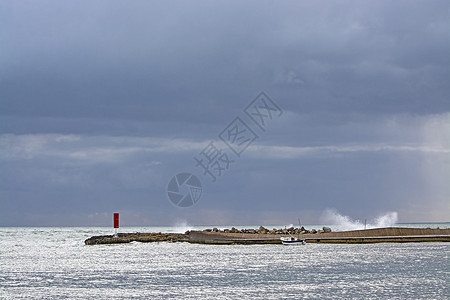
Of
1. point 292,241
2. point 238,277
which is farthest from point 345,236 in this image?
point 238,277

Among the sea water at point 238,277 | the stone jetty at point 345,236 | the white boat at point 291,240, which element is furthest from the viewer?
the white boat at point 291,240

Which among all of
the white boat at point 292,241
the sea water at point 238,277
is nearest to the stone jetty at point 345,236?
the white boat at point 292,241

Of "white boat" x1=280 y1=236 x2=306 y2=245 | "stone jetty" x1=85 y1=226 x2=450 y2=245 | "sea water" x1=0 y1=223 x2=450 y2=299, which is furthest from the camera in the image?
"white boat" x1=280 y1=236 x2=306 y2=245

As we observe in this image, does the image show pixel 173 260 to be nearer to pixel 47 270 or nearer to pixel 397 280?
pixel 47 270

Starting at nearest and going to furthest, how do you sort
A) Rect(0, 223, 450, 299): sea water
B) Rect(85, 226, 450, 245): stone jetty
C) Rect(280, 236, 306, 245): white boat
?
Rect(0, 223, 450, 299): sea water < Rect(85, 226, 450, 245): stone jetty < Rect(280, 236, 306, 245): white boat

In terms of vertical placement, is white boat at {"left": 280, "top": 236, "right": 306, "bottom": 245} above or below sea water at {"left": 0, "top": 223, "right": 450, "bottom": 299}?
above

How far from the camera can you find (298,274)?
6456 centimetres

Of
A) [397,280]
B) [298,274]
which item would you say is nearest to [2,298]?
[298,274]

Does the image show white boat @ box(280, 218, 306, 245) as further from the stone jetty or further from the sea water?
the sea water

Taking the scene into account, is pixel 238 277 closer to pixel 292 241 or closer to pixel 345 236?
pixel 292 241

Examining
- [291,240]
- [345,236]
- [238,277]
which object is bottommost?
[238,277]

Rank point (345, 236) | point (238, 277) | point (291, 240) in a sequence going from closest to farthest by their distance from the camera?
point (238, 277) < point (291, 240) < point (345, 236)

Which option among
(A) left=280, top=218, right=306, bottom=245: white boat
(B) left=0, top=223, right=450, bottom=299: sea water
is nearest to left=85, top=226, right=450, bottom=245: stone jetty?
(A) left=280, top=218, right=306, bottom=245: white boat

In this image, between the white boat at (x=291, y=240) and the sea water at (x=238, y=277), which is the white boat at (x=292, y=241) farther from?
the sea water at (x=238, y=277)
